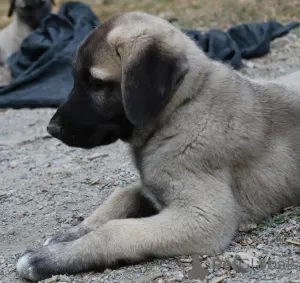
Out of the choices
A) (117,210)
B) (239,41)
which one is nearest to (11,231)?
(117,210)

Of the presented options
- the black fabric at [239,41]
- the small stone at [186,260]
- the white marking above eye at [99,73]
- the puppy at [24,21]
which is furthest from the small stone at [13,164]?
the puppy at [24,21]

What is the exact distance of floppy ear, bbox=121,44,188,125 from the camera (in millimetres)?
3617

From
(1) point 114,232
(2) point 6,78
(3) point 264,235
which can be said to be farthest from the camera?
(2) point 6,78

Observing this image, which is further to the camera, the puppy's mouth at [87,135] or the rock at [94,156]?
the rock at [94,156]

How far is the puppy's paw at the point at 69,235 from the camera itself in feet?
13.2

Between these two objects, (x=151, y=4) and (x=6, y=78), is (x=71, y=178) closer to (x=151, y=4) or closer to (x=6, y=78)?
(x=6, y=78)

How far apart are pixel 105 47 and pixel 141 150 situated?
672 millimetres

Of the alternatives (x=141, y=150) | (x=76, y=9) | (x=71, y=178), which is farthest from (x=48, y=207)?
(x=76, y=9)

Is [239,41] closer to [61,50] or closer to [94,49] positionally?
[61,50]

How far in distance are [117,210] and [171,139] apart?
688mm

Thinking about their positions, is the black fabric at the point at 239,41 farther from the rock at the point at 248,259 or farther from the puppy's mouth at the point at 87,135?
the rock at the point at 248,259

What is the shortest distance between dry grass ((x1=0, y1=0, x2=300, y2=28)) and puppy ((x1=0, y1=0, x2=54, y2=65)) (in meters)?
2.55

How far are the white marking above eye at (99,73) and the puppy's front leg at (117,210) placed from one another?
0.90 m

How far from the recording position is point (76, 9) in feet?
33.8
